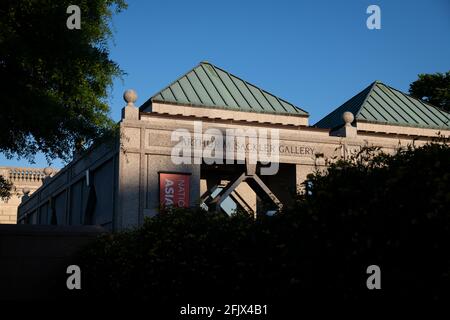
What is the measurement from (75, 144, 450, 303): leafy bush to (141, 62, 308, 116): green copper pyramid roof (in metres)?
18.3

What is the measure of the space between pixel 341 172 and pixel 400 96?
30.1 metres

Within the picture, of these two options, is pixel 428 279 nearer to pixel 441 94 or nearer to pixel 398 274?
pixel 398 274

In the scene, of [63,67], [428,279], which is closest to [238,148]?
[63,67]

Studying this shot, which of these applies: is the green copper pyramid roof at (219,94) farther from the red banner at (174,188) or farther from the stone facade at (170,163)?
the red banner at (174,188)

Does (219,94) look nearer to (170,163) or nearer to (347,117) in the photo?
(170,163)

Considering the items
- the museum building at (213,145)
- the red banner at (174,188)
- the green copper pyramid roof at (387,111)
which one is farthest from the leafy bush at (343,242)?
the green copper pyramid roof at (387,111)

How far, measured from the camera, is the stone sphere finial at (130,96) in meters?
25.6

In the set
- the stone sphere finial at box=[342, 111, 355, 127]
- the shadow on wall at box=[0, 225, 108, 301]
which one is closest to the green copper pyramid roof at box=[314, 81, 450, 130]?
the stone sphere finial at box=[342, 111, 355, 127]

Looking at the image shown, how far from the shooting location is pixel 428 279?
5414 mm

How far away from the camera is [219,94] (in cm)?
2953

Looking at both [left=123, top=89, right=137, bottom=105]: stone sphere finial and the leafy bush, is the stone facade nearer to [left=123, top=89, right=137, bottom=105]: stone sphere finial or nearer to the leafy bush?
[left=123, top=89, right=137, bottom=105]: stone sphere finial

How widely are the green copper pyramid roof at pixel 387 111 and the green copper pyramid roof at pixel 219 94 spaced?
4.08 meters

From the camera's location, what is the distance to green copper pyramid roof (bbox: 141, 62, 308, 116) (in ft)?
92.7
